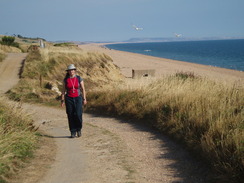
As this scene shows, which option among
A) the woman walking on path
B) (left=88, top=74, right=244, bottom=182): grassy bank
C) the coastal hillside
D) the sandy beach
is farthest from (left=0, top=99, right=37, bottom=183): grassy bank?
the sandy beach

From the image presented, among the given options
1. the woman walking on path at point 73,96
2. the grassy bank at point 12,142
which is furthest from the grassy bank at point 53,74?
the woman walking on path at point 73,96

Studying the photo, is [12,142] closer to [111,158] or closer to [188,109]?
[111,158]

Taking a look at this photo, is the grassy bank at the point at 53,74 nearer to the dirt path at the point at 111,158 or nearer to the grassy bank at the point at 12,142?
the grassy bank at the point at 12,142

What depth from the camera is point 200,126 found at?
7.08 metres

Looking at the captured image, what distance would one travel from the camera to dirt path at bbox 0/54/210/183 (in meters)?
5.33

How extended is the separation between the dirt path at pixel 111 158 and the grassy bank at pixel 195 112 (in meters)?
0.38

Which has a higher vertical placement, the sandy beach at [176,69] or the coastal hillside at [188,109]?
the coastal hillside at [188,109]

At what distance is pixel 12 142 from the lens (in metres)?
5.89

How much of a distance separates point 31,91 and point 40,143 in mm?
8136

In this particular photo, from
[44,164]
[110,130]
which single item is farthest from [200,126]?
[44,164]

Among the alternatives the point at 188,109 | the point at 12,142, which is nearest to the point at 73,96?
the point at 12,142

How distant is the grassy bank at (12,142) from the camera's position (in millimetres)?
5258

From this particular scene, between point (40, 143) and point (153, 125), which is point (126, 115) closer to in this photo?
point (153, 125)

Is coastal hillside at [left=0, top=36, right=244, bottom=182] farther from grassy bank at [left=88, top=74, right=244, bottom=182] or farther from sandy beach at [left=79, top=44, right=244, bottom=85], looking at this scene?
sandy beach at [left=79, top=44, right=244, bottom=85]
